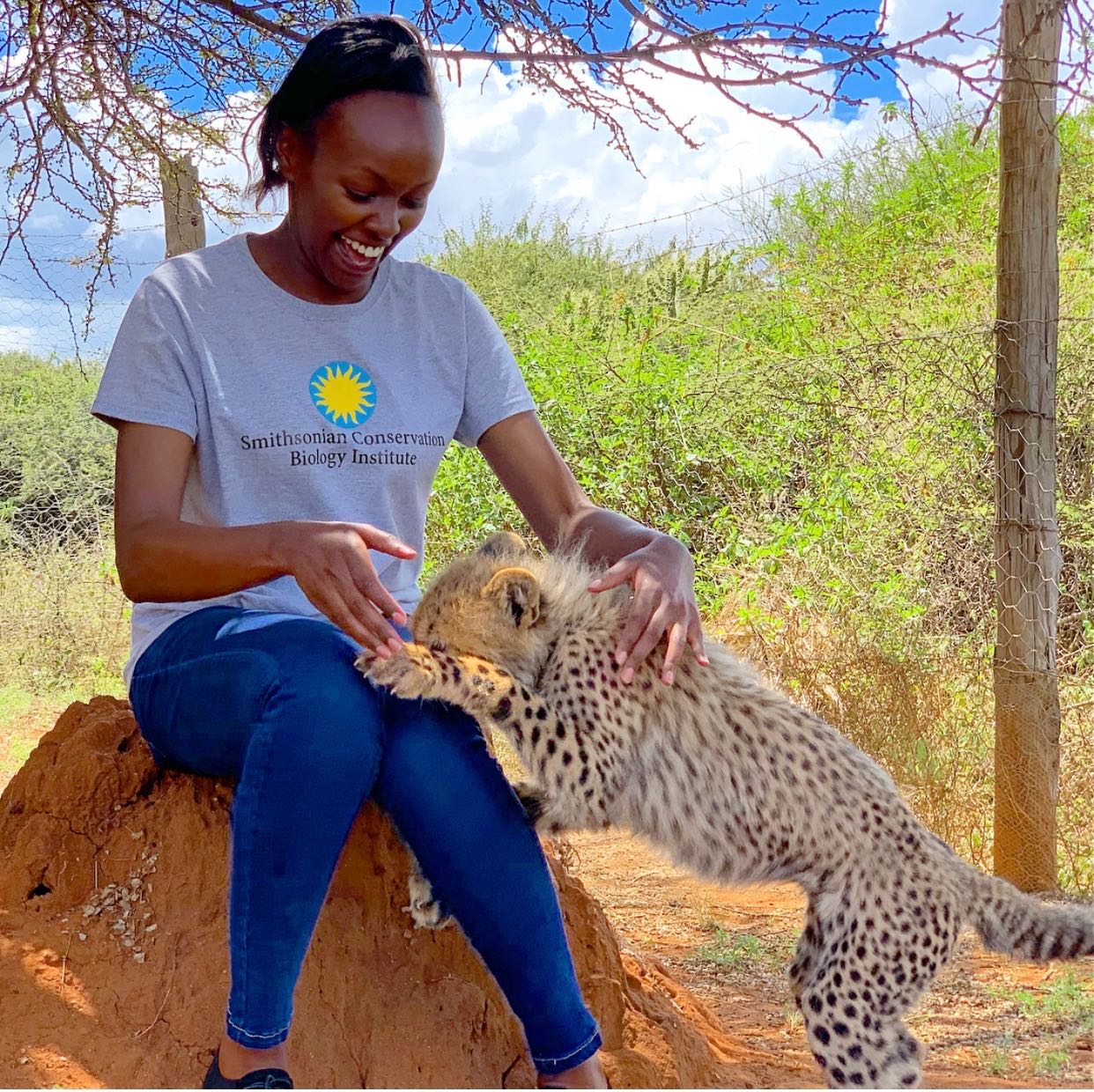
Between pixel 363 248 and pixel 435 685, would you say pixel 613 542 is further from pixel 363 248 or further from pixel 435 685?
pixel 363 248

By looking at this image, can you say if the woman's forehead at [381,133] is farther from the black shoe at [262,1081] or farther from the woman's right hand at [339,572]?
the black shoe at [262,1081]

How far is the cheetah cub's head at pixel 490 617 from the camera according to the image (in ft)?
8.87

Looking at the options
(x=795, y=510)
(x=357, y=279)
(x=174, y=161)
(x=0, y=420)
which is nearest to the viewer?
(x=357, y=279)

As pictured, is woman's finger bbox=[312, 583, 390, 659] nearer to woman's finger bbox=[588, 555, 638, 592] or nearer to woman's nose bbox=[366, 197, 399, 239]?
woman's finger bbox=[588, 555, 638, 592]

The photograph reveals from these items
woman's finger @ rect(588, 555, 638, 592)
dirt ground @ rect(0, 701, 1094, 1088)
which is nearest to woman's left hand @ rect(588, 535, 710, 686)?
woman's finger @ rect(588, 555, 638, 592)

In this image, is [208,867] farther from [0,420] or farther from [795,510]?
[0,420]

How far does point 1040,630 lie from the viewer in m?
4.54

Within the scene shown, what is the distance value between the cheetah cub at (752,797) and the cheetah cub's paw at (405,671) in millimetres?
301

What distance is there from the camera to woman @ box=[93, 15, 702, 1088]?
82.7 inches

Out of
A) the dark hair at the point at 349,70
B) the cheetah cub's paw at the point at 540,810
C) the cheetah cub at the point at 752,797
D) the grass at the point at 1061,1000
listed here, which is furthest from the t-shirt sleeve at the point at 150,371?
the grass at the point at 1061,1000

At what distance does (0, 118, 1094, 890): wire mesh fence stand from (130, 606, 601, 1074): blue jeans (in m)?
2.97

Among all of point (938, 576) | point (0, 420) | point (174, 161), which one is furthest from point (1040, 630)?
point (0, 420)

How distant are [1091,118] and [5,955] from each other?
8.86 meters

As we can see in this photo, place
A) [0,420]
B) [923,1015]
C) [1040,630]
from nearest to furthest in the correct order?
[923,1015], [1040,630], [0,420]
